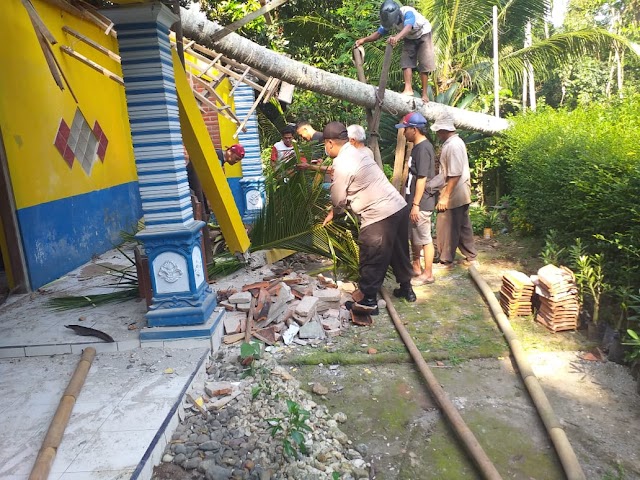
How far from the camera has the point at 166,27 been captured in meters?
3.56

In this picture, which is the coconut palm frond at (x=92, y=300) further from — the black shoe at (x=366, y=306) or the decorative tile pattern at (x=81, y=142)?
the decorative tile pattern at (x=81, y=142)

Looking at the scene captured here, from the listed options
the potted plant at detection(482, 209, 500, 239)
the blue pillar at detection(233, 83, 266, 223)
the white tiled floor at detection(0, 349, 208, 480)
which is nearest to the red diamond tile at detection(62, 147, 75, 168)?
the white tiled floor at detection(0, 349, 208, 480)

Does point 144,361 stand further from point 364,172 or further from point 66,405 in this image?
point 364,172

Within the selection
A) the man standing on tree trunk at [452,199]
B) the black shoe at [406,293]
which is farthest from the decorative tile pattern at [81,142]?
the man standing on tree trunk at [452,199]

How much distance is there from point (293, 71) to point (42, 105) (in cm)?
278

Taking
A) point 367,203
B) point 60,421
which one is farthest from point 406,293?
point 60,421

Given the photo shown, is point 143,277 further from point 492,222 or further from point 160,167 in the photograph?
point 492,222

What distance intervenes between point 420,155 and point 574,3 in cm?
3055

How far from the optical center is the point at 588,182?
430 cm

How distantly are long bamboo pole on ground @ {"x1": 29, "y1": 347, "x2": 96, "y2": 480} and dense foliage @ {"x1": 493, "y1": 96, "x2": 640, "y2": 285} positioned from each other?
3.79 metres

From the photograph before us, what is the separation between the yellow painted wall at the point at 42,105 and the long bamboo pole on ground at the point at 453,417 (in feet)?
13.2

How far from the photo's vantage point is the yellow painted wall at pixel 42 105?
4840 mm

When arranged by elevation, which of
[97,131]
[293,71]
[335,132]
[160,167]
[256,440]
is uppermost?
[293,71]

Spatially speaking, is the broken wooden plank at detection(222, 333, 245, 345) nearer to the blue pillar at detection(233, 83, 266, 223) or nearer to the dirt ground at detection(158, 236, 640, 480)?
the dirt ground at detection(158, 236, 640, 480)
